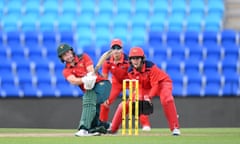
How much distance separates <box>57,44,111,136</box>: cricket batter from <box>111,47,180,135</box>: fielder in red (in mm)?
751

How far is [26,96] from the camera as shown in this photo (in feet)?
65.4

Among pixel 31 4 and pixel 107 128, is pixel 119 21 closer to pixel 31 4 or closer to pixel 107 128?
pixel 31 4

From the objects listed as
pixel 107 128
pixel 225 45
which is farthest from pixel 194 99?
pixel 107 128

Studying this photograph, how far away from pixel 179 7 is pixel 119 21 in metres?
1.90

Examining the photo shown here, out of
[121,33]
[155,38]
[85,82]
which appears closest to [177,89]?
[155,38]

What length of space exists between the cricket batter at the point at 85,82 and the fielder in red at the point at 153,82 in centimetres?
75

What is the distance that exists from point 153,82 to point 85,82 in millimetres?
1585

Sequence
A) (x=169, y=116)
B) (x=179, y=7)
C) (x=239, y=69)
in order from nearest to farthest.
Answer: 1. (x=169, y=116)
2. (x=239, y=69)
3. (x=179, y=7)

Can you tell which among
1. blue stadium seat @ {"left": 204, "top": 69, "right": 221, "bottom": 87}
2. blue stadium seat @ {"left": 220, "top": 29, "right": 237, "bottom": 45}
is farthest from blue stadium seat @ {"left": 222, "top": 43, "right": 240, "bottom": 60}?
blue stadium seat @ {"left": 204, "top": 69, "right": 221, "bottom": 87}

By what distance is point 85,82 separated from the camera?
13.2m

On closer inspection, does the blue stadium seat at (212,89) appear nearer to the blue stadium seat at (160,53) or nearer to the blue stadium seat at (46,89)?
the blue stadium seat at (160,53)

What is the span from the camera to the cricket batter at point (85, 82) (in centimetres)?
1327

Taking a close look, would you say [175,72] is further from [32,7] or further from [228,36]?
[32,7]

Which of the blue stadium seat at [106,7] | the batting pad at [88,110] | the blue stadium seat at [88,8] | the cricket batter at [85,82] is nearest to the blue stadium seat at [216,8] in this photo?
the blue stadium seat at [106,7]
